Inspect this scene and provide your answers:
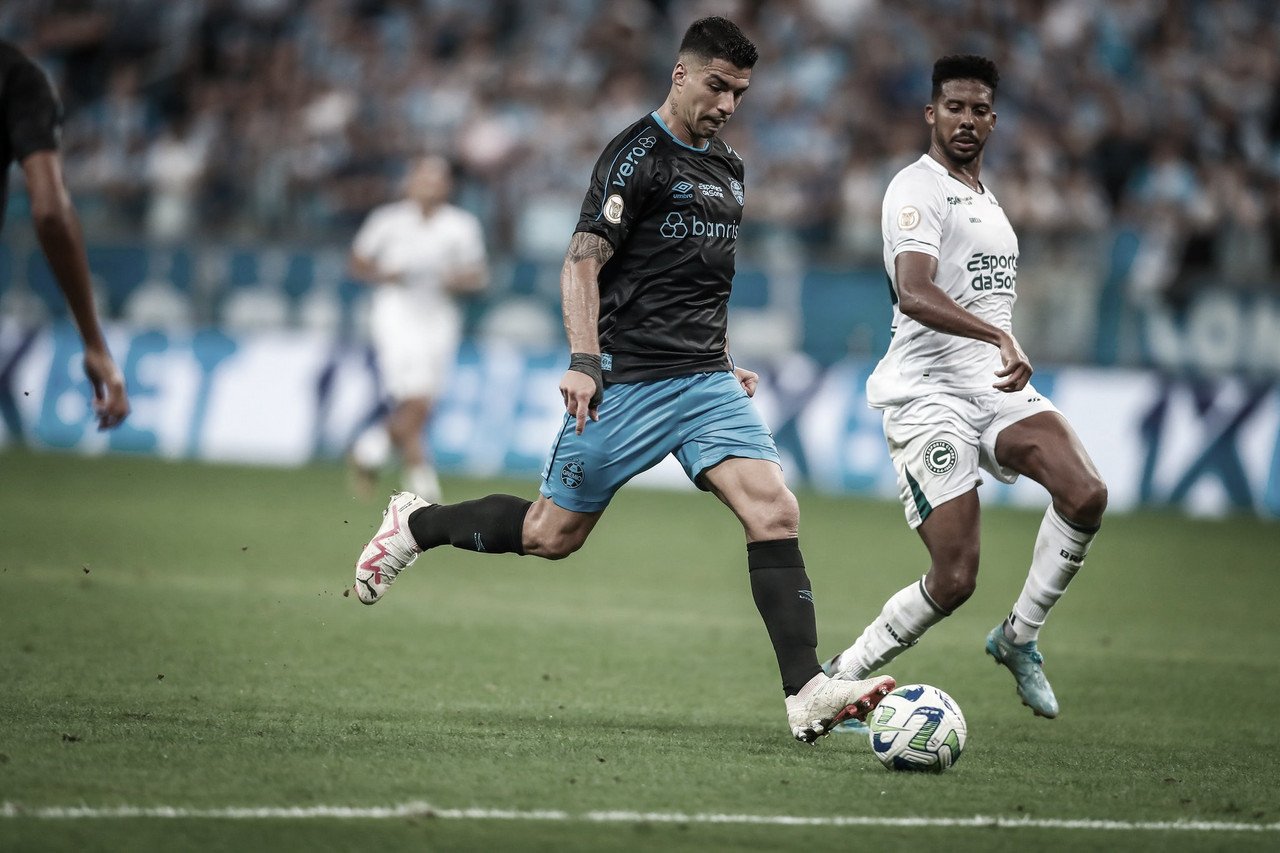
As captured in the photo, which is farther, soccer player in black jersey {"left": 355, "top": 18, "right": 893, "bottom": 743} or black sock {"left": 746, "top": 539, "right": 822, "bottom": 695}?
soccer player in black jersey {"left": 355, "top": 18, "right": 893, "bottom": 743}

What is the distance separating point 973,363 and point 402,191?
12833mm

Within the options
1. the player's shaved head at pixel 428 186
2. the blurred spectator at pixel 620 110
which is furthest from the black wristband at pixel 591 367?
the blurred spectator at pixel 620 110

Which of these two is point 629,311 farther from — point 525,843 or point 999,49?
point 999,49

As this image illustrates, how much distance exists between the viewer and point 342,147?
2016 cm

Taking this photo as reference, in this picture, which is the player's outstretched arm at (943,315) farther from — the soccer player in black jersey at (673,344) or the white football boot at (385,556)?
the white football boot at (385,556)

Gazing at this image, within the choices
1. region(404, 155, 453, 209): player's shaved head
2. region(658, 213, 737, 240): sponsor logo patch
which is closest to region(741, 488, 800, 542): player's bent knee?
region(658, 213, 737, 240): sponsor logo patch

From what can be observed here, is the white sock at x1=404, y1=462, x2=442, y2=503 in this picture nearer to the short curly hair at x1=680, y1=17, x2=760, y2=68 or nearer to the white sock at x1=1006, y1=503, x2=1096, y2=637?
the white sock at x1=1006, y1=503, x2=1096, y2=637

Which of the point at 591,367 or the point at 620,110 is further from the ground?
the point at 591,367

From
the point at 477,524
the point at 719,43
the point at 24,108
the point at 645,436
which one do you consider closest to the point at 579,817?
the point at 645,436

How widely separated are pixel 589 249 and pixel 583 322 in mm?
292

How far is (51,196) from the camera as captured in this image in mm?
5543

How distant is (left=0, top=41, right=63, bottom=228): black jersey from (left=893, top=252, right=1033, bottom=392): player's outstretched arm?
326 cm

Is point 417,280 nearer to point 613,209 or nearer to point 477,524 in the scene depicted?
point 477,524

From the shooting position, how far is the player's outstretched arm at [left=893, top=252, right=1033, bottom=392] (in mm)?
6641
